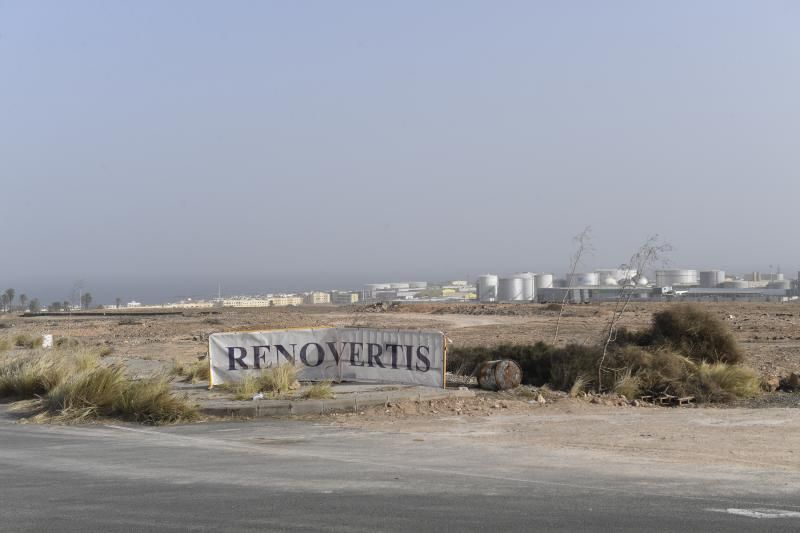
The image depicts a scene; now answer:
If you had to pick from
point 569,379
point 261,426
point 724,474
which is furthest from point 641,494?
point 569,379

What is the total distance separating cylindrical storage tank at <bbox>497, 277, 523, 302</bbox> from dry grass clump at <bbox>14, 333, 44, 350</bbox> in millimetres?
83514

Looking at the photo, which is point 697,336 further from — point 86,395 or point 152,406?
point 86,395

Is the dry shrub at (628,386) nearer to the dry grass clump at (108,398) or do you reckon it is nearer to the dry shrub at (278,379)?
the dry shrub at (278,379)

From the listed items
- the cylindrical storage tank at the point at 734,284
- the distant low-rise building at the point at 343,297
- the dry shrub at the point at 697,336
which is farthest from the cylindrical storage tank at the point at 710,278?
the dry shrub at the point at 697,336

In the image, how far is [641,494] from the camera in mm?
9055

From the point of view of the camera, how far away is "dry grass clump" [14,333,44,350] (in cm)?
3254

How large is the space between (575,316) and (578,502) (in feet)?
161

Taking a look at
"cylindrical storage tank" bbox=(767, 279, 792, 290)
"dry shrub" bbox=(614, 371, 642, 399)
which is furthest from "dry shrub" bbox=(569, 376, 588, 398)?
"cylindrical storage tank" bbox=(767, 279, 792, 290)

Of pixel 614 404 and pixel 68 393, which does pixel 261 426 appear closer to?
pixel 68 393

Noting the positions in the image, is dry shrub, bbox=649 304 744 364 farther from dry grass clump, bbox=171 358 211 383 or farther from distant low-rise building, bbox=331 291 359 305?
distant low-rise building, bbox=331 291 359 305

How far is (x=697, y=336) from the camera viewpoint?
23000mm

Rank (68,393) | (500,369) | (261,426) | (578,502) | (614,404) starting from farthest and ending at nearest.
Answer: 1. (500,369)
2. (614,404)
3. (68,393)
4. (261,426)
5. (578,502)

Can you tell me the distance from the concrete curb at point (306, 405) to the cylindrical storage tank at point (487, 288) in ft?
325

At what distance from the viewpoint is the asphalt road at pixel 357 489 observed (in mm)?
7891
